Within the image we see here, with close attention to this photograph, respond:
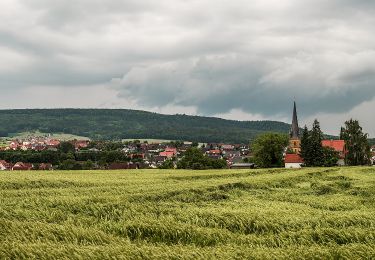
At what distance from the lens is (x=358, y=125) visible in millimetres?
101812

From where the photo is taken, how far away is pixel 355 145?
10062 cm

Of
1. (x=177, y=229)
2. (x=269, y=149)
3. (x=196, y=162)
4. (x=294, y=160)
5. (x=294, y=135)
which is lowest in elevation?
(x=196, y=162)

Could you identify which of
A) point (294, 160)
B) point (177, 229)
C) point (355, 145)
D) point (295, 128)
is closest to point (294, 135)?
point (295, 128)

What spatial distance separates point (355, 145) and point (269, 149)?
20.8 metres

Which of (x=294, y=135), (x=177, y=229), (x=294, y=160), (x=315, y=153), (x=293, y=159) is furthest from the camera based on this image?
(x=294, y=135)

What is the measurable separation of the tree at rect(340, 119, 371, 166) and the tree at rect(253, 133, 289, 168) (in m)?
16.3

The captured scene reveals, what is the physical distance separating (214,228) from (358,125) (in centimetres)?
9106

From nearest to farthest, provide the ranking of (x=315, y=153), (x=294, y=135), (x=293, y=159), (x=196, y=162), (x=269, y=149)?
(x=315, y=153), (x=269, y=149), (x=293, y=159), (x=196, y=162), (x=294, y=135)

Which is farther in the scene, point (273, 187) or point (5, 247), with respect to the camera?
point (273, 187)

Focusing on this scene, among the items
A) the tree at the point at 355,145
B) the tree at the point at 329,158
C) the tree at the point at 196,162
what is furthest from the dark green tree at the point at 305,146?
the tree at the point at 196,162

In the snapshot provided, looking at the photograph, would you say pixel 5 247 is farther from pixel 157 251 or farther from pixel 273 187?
pixel 273 187

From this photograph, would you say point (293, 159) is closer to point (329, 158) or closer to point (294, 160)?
point (294, 160)

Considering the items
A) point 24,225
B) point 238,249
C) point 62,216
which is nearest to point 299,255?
point 238,249

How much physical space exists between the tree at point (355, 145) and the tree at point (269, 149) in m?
16.3
